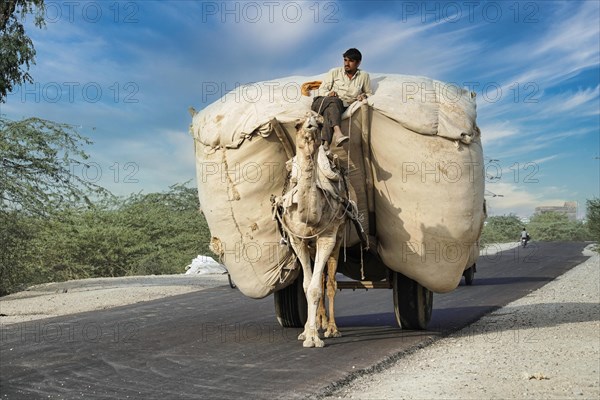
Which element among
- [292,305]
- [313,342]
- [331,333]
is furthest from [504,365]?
[292,305]

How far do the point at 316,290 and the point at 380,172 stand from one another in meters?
2.03

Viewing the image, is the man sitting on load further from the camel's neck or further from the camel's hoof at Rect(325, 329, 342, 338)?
the camel's hoof at Rect(325, 329, 342, 338)

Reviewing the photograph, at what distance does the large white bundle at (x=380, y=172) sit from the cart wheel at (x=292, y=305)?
73cm

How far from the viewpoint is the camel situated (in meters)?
9.35

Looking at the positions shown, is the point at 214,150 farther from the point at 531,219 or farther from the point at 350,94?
the point at 531,219

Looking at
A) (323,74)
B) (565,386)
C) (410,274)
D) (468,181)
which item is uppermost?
(323,74)

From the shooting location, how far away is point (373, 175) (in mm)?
10703

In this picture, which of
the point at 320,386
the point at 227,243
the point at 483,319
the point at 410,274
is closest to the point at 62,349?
the point at 227,243

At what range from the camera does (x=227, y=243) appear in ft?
35.9

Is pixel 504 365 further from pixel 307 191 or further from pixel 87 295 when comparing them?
pixel 87 295

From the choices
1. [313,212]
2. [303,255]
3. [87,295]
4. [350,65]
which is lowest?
[87,295]

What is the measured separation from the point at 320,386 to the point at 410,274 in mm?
3847

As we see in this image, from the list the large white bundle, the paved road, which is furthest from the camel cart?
the paved road

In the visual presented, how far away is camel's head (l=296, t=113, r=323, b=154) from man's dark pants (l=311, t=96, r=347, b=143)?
0.45 m
